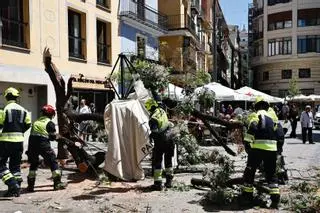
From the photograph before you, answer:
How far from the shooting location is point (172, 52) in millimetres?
27078

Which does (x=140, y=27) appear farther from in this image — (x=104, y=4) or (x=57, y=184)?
(x=57, y=184)

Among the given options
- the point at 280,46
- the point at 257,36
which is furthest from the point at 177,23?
the point at 257,36

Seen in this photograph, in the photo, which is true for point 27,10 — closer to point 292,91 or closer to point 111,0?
point 111,0

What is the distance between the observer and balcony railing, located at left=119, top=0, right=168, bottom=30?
27641mm

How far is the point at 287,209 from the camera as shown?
8.23 m

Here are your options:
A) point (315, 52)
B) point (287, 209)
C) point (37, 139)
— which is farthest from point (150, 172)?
point (315, 52)

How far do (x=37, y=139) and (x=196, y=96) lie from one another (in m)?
6.49

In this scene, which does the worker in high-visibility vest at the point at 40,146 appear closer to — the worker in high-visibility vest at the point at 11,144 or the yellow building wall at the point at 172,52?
the worker in high-visibility vest at the point at 11,144

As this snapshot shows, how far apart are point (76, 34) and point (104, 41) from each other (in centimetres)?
297

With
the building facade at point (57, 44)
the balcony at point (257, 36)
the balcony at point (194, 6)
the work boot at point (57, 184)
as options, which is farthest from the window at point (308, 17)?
the work boot at point (57, 184)

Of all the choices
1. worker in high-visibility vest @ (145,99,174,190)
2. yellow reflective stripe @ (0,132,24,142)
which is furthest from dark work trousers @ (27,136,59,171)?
worker in high-visibility vest @ (145,99,174,190)

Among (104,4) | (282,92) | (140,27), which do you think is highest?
(104,4)

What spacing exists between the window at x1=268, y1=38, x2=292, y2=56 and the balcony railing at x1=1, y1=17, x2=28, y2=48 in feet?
147

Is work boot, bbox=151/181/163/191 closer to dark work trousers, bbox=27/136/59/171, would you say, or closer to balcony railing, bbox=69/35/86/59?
dark work trousers, bbox=27/136/59/171
